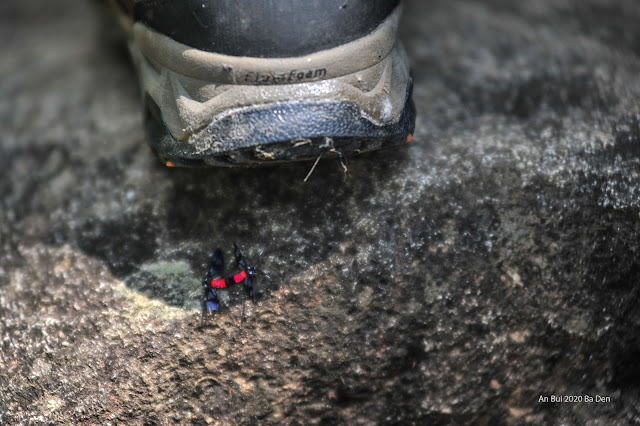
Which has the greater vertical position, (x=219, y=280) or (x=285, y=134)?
(x=285, y=134)

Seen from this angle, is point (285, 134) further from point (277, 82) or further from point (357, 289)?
point (357, 289)

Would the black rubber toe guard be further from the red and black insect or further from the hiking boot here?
the red and black insect

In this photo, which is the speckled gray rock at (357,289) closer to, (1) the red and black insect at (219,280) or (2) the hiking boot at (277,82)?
(1) the red and black insect at (219,280)

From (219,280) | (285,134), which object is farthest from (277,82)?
(219,280)

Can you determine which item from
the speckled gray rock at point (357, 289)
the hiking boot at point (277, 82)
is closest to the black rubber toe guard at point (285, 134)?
the hiking boot at point (277, 82)

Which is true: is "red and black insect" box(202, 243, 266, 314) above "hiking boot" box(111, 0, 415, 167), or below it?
below

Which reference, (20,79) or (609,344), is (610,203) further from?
(20,79)

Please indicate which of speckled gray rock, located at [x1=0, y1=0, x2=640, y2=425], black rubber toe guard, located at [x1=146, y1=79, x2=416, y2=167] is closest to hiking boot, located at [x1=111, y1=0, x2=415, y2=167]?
black rubber toe guard, located at [x1=146, y1=79, x2=416, y2=167]
